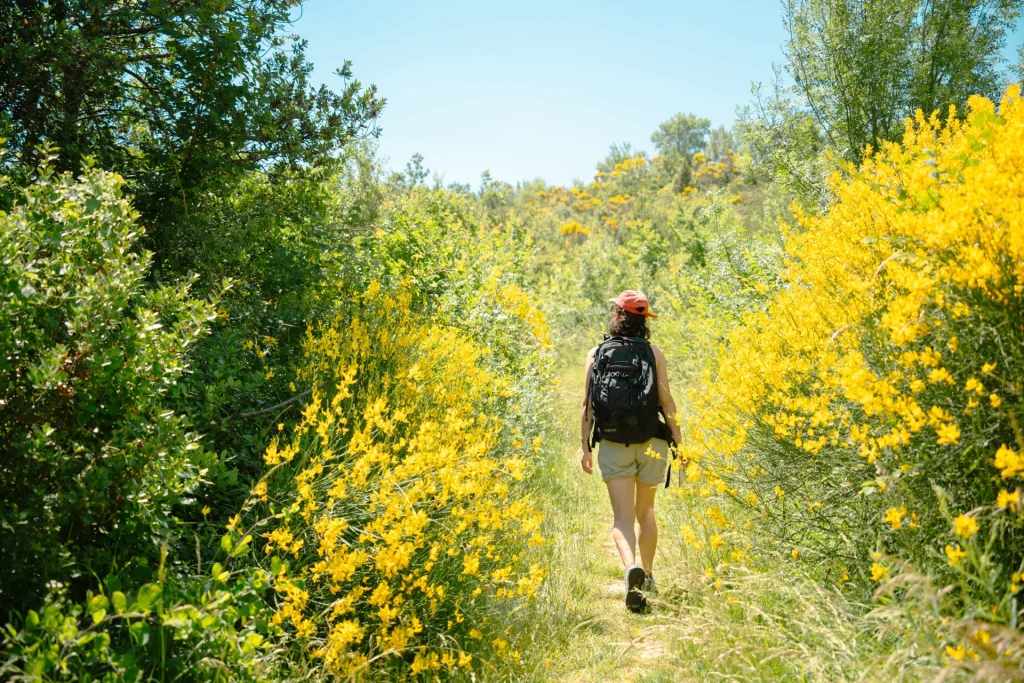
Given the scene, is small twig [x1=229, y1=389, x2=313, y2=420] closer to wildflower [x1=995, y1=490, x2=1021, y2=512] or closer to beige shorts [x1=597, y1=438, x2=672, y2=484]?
beige shorts [x1=597, y1=438, x2=672, y2=484]

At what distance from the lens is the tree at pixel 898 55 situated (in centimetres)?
775

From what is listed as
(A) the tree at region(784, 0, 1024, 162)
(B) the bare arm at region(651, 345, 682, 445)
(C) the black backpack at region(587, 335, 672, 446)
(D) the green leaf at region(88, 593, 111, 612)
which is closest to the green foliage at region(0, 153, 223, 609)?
(D) the green leaf at region(88, 593, 111, 612)

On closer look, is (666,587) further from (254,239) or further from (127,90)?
(127,90)

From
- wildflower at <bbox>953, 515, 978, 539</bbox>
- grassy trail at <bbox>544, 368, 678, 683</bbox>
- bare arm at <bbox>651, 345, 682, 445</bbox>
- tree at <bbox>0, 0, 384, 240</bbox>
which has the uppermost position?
tree at <bbox>0, 0, 384, 240</bbox>

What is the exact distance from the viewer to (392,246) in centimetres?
599

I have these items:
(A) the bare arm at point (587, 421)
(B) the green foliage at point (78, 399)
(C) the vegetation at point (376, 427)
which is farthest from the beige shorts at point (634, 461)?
(B) the green foliage at point (78, 399)

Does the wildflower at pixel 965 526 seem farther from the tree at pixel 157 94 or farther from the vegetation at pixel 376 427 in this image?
the tree at pixel 157 94

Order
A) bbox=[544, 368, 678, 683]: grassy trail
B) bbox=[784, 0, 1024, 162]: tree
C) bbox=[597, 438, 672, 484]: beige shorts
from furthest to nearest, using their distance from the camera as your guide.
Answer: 1. bbox=[784, 0, 1024, 162]: tree
2. bbox=[597, 438, 672, 484]: beige shorts
3. bbox=[544, 368, 678, 683]: grassy trail

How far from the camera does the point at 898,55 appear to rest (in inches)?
308

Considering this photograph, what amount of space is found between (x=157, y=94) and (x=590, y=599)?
3.94m

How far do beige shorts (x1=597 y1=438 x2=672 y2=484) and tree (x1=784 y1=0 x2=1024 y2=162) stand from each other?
5962 millimetres

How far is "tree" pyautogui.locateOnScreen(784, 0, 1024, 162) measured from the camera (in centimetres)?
775

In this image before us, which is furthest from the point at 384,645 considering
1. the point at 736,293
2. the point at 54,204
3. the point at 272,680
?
the point at 736,293

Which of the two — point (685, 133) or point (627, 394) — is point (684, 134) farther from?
point (627, 394)
